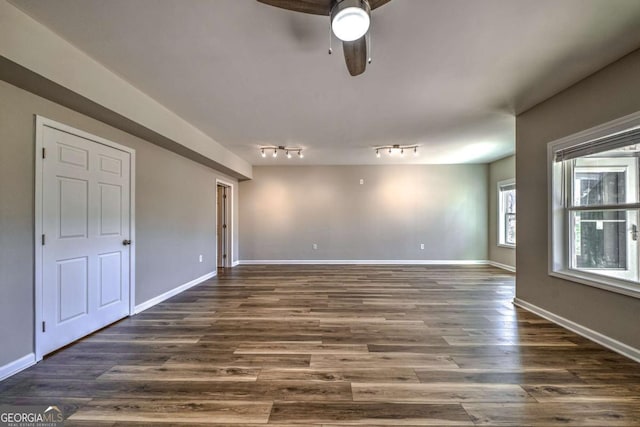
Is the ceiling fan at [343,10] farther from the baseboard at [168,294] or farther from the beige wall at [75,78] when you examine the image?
the baseboard at [168,294]

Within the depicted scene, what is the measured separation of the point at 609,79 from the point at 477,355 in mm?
2719

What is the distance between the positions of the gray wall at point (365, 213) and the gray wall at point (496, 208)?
151 mm

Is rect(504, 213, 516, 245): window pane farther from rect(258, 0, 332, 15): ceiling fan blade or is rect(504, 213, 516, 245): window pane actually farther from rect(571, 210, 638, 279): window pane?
rect(258, 0, 332, 15): ceiling fan blade

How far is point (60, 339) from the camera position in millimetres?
2371

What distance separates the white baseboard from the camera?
1.92 m

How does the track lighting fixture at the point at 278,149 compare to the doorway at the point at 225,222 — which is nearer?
the track lighting fixture at the point at 278,149

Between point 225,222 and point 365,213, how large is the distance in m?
3.49

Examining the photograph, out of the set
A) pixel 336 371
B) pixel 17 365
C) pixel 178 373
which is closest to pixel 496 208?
pixel 336 371

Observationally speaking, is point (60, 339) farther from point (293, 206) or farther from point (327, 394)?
point (293, 206)

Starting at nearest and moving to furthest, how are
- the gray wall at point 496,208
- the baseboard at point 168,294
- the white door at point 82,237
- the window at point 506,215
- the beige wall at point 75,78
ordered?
the beige wall at point 75,78 → the white door at point 82,237 → the baseboard at point 168,294 → the gray wall at point 496,208 → the window at point 506,215

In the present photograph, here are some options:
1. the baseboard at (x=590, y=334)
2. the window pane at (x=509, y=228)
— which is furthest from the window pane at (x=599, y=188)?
the window pane at (x=509, y=228)

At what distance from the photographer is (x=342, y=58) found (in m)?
2.23

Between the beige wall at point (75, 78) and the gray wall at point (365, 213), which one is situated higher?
the beige wall at point (75, 78)

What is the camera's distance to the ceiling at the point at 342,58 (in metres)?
1.70
